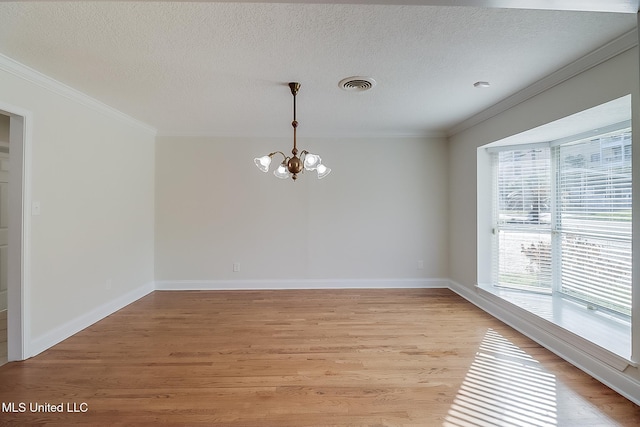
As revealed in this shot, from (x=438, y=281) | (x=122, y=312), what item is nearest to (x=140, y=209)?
(x=122, y=312)

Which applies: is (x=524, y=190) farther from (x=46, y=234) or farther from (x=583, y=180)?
(x=46, y=234)

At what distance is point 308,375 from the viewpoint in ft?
6.93

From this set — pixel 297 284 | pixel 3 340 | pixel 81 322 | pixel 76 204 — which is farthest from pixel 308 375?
pixel 3 340

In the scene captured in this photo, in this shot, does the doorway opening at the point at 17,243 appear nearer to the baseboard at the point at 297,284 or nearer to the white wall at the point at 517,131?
the baseboard at the point at 297,284

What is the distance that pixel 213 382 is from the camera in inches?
80.0

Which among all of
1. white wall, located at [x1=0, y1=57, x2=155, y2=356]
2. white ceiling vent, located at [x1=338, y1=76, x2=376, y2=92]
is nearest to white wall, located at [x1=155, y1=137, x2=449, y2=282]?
white wall, located at [x1=0, y1=57, x2=155, y2=356]

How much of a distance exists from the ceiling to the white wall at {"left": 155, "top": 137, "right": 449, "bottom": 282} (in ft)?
4.06

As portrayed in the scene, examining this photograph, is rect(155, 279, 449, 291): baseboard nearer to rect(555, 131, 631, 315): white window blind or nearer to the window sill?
the window sill

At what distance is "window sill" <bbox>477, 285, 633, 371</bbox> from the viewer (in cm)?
202

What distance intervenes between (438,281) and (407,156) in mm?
2050

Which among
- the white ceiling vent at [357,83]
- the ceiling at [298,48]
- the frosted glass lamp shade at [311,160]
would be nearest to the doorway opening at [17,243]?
the ceiling at [298,48]

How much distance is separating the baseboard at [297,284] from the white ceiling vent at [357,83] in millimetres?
2850

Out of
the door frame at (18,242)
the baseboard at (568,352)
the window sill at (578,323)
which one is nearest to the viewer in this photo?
the baseboard at (568,352)

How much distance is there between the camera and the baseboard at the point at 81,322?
8.07 ft
